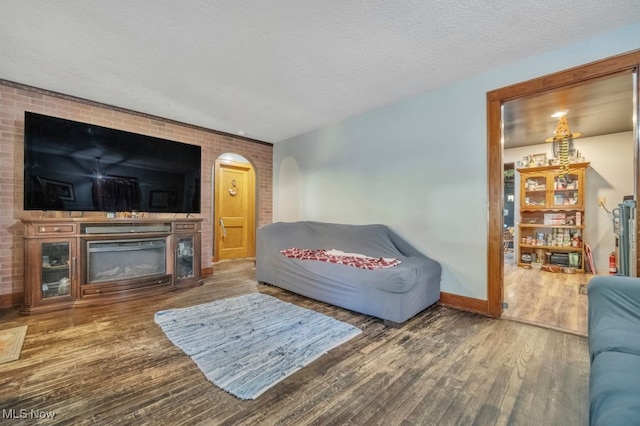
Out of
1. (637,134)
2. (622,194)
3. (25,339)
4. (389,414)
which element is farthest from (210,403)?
(622,194)

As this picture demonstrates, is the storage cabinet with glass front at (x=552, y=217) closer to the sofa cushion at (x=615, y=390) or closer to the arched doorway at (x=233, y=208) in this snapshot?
the sofa cushion at (x=615, y=390)

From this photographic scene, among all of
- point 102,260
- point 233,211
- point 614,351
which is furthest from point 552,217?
point 102,260

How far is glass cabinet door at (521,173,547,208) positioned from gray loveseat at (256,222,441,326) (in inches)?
148

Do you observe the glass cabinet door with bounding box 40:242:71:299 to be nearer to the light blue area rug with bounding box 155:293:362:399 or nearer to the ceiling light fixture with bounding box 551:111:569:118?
the light blue area rug with bounding box 155:293:362:399

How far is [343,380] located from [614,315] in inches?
55.9

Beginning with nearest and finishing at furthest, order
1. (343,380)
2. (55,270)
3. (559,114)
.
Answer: (343,380), (55,270), (559,114)

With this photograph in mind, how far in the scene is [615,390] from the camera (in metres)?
0.81

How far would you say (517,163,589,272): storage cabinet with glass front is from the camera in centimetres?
475

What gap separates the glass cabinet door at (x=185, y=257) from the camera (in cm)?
363

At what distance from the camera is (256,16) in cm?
192

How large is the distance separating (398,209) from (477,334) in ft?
5.17

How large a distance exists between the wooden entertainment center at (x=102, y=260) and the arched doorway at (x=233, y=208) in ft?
6.03

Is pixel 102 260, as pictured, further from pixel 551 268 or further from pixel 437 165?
pixel 551 268

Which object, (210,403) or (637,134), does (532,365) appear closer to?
(637,134)
